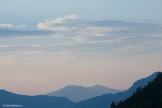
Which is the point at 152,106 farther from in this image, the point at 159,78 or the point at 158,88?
the point at 159,78

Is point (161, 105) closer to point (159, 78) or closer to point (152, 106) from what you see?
point (152, 106)

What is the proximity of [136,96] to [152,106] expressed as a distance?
2419 inches

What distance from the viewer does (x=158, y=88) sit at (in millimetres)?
175625

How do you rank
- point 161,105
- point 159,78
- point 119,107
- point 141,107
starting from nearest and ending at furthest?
point 161,105, point 141,107, point 119,107, point 159,78

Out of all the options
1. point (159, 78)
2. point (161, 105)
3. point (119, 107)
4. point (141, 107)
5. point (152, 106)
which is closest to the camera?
point (161, 105)

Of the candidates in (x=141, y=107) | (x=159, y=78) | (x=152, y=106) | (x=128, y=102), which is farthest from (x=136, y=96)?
(x=152, y=106)

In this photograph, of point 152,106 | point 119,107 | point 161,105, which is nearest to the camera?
point 161,105

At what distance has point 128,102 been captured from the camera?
584 ft

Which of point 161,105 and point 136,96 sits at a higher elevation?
point 161,105

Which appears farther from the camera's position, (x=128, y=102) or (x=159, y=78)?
(x=159, y=78)

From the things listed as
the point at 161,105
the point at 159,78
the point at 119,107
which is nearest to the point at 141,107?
the point at 161,105

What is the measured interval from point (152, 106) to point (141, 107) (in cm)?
1607

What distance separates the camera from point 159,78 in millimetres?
198500

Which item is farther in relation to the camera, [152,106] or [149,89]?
[149,89]
